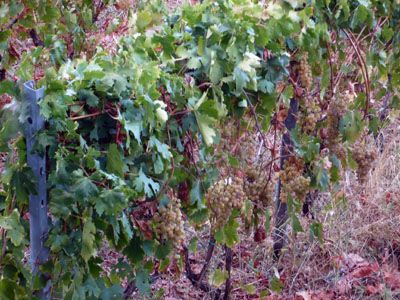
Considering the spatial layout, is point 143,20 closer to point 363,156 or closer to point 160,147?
point 160,147

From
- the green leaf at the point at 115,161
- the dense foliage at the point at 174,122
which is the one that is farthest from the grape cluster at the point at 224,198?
the green leaf at the point at 115,161

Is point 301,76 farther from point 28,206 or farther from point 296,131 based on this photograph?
point 28,206

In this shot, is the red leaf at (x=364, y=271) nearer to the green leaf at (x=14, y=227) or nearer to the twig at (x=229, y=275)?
the twig at (x=229, y=275)

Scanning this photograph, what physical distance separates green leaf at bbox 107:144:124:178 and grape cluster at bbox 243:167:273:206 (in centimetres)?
90

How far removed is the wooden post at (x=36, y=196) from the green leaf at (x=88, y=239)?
160 millimetres

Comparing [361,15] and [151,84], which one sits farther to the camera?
[361,15]

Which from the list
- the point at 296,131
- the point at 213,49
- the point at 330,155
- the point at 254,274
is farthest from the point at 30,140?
the point at 254,274

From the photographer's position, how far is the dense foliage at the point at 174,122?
6.50ft

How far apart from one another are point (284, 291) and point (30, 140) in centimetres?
232

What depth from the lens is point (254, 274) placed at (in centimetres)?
395

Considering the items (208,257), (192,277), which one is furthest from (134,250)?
(192,277)

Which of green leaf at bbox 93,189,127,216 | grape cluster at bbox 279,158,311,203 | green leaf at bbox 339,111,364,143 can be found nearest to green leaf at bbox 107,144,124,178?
green leaf at bbox 93,189,127,216

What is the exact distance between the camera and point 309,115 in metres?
3.12

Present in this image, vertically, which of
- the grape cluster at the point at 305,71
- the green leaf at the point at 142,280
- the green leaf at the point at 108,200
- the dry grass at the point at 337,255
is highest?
the green leaf at the point at 108,200
